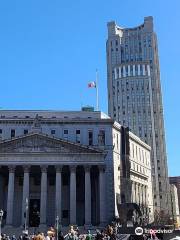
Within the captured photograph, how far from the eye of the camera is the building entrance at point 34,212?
7193 centimetres

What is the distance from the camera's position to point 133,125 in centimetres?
13462

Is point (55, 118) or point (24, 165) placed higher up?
point (55, 118)

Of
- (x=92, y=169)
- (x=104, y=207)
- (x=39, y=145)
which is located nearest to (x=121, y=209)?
(x=104, y=207)

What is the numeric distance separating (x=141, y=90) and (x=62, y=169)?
2761 inches

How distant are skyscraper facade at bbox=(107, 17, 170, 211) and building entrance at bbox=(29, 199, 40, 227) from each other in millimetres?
60265

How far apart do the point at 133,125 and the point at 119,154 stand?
4391 cm

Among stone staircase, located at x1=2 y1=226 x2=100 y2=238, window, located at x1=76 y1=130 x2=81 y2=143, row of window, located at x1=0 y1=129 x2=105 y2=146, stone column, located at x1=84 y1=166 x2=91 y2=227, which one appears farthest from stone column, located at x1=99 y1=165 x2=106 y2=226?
window, located at x1=76 y1=130 x2=81 y2=143

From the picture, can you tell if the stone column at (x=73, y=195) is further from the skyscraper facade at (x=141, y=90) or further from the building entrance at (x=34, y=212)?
the skyscraper facade at (x=141, y=90)

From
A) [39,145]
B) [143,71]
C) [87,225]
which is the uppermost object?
[143,71]

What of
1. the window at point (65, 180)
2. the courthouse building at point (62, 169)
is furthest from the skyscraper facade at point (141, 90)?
the window at point (65, 180)

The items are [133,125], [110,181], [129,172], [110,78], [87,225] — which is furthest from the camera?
[110,78]

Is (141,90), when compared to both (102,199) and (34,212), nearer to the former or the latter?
(102,199)

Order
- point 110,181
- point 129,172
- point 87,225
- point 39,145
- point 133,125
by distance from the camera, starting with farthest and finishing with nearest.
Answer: point 133,125, point 129,172, point 110,181, point 39,145, point 87,225

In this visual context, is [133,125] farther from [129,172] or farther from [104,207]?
[104,207]
